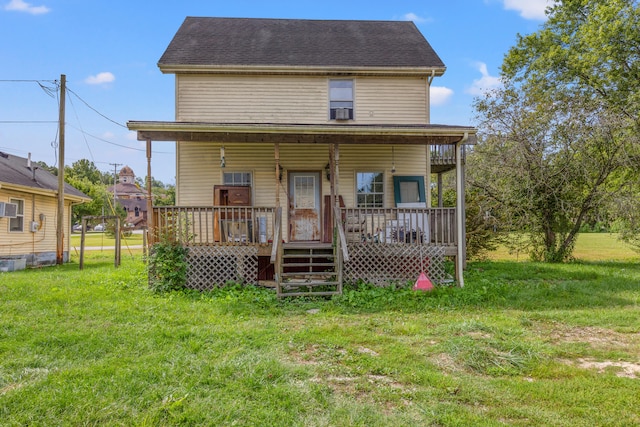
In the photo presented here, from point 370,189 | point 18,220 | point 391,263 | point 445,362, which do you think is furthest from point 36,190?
point 445,362

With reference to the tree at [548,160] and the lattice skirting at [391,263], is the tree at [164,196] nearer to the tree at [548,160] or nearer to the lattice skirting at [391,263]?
the lattice skirting at [391,263]

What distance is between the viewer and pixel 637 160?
1241cm

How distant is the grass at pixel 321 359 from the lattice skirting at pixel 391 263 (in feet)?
3.07

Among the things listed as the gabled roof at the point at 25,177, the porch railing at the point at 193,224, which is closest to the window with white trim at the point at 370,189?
the porch railing at the point at 193,224

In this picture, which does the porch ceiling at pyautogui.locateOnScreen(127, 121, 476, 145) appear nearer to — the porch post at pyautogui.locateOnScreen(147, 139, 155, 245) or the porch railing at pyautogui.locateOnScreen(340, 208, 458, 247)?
the porch post at pyautogui.locateOnScreen(147, 139, 155, 245)

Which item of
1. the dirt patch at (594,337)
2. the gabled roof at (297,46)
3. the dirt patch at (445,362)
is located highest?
the gabled roof at (297,46)

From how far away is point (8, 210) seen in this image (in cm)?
1288

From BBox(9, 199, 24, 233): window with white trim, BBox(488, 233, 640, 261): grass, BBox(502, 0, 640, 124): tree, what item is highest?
BBox(502, 0, 640, 124): tree

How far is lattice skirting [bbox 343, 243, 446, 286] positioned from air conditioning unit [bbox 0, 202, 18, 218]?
39.3 ft

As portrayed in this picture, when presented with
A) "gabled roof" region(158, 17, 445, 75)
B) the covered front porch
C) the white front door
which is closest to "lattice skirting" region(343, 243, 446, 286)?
the covered front porch

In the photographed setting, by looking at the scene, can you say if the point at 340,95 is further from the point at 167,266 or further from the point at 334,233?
the point at 167,266

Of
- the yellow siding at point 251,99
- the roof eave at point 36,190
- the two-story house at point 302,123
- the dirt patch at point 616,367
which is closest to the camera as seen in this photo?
the dirt patch at point 616,367

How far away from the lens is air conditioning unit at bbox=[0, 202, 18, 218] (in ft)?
41.2

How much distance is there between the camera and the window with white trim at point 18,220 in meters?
13.4
